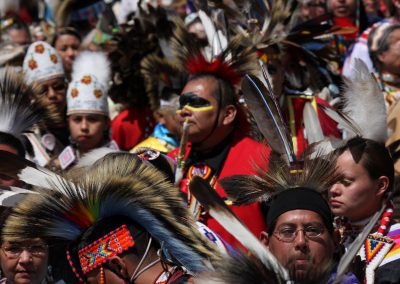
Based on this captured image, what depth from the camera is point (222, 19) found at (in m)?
5.94

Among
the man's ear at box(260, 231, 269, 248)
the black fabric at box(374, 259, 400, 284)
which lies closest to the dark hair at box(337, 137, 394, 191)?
the black fabric at box(374, 259, 400, 284)

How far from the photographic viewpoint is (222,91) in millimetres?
5348

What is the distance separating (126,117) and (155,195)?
3.65 metres

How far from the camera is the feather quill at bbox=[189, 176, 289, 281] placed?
3.06 metres

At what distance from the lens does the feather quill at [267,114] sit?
3930mm

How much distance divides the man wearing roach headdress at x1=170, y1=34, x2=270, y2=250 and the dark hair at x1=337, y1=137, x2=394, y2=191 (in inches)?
33.2

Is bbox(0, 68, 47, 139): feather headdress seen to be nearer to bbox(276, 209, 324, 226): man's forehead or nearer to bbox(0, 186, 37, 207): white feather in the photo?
bbox(0, 186, 37, 207): white feather

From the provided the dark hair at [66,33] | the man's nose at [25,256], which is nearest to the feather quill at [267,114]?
the man's nose at [25,256]

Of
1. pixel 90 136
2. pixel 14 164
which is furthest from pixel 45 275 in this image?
pixel 90 136

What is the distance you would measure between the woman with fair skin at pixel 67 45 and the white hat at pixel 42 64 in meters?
0.58

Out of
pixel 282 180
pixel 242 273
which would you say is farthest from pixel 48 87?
pixel 242 273

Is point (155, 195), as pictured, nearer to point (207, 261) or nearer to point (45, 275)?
point (207, 261)

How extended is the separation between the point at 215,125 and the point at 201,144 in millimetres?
136

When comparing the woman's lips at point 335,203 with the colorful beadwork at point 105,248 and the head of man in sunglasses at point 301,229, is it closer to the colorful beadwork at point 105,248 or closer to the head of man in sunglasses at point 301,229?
the head of man in sunglasses at point 301,229
